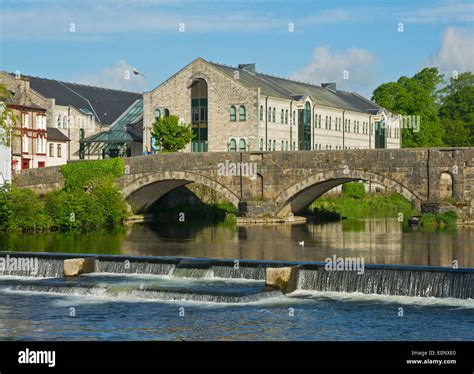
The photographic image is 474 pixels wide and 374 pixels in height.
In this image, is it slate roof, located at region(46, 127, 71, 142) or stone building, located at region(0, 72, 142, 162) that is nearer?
slate roof, located at region(46, 127, 71, 142)

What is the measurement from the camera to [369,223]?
7175 centimetres

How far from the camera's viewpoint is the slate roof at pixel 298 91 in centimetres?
9094

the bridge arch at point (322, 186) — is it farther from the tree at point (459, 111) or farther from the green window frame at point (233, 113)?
the tree at point (459, 111)

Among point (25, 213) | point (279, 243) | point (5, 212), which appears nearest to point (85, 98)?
point (25, 213)

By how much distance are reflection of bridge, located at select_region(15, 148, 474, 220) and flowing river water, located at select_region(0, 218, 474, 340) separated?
14.6 m

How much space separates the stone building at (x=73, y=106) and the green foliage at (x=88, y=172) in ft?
56.8

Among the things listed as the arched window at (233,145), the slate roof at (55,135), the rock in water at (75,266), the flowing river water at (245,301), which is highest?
the slate roof at (55,135)

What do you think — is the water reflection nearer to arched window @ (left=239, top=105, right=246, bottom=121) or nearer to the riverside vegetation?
the riverside vegetation

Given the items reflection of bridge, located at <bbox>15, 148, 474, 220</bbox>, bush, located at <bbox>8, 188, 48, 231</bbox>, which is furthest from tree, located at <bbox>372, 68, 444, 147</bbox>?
bush, located at <bbox>8, 188, 48, 231</bbox>

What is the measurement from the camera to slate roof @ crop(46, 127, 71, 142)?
306 feet

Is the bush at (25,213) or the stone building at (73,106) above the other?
the stone building at (73,106)

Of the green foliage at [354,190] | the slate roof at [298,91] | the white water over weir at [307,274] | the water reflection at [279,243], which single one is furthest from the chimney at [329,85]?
the white water over weir at [307,274]
